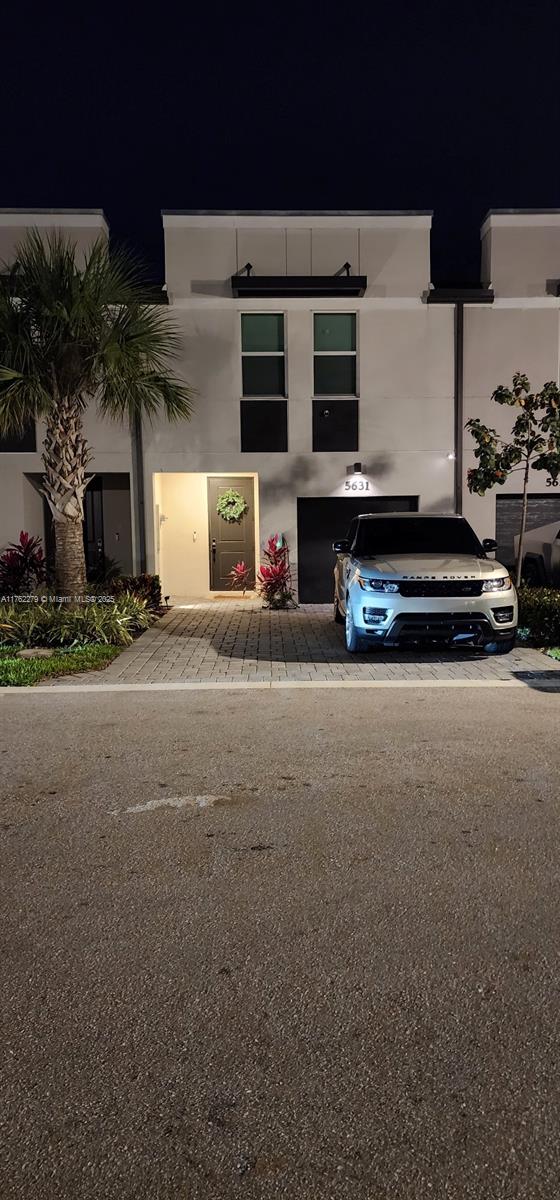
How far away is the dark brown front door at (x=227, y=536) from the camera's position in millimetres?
17656

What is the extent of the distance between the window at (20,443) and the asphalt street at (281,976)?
468 inches

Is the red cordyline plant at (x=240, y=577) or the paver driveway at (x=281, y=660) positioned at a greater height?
the red cordyline plant at (x=240, y=577)

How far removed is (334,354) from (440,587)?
28.4 ft

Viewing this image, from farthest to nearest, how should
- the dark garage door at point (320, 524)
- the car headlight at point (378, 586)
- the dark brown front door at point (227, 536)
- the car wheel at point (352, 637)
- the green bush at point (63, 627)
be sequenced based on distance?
the dark brown front door at point (227, 536)
the dark garage door at point (320, 524)
the green bush at point (63, 627)
the car wheel at point (352, 637)
the car headlight at point (378, 586)

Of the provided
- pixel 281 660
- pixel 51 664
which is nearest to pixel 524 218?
pixel 281 660

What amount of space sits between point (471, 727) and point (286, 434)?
10.8 meters

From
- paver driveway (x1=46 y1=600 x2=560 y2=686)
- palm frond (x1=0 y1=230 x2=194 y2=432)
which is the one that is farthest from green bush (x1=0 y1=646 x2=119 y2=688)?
palm frond (x1=0 y1=230 x2=194 y2=432)

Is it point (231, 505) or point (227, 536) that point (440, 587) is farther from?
point (227, 536)

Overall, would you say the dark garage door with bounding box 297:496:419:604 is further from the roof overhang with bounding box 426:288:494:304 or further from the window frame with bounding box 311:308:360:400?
the roof overhang with bounding box 426:288:494:304

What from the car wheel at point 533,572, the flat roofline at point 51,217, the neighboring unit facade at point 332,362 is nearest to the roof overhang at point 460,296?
the neighboring unit facade at point 332,362

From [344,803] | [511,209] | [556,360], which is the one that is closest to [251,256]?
[511,209]

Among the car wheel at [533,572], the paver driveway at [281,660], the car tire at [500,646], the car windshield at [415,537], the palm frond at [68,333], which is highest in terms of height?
the palm frond at [68,333]

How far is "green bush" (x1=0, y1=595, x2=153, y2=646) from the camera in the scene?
436 inches

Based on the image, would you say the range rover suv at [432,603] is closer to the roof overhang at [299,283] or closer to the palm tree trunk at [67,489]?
the palm tree trunk at [67,489]
